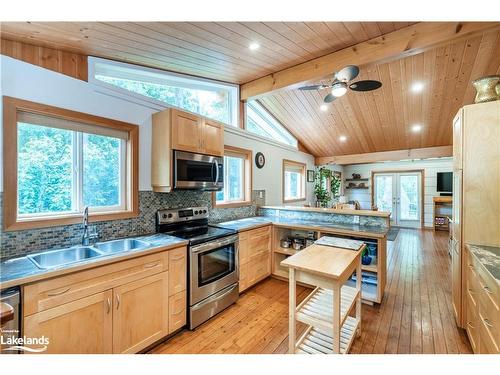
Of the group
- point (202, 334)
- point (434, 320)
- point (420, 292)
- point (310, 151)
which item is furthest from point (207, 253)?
point (310, 151)

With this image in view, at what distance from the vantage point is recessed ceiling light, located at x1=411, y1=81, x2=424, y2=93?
137 inches

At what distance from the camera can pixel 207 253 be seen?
2.30 m

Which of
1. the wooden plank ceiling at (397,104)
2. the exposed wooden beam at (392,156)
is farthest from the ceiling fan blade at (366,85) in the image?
the exposed wooden beam at (392,156)

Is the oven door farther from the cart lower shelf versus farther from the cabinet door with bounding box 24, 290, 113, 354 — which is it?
the cart lower shelf

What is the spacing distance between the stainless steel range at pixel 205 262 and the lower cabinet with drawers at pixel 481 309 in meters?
2.09

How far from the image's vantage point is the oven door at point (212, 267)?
216cm

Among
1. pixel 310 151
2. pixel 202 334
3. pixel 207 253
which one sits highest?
pixel 310 151

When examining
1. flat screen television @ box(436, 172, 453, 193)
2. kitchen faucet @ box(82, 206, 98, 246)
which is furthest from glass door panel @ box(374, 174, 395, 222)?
kitchen faucet @ box(82, 206, 98, 246)

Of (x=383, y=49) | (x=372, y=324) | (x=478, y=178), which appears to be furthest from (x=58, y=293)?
(x=383, y=49)

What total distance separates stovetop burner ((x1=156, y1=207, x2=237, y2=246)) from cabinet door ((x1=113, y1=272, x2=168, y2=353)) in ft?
1.58

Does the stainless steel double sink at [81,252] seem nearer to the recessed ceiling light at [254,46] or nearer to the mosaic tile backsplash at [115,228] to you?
the mosaic tile backsplash at [115,228]
